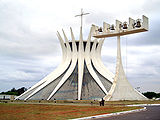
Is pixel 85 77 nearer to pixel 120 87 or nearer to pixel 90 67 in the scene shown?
pixel 90 67

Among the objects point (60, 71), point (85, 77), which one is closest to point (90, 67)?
point (85, 77)

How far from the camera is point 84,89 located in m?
35.2

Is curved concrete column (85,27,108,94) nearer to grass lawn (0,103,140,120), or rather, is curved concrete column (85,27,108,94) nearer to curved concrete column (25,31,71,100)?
curved concrete column (25,31,71,100)

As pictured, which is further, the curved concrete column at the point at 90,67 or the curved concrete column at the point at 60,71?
the curved concrete column at the point at 60,71

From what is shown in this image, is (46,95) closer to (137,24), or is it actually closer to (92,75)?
(92,75)

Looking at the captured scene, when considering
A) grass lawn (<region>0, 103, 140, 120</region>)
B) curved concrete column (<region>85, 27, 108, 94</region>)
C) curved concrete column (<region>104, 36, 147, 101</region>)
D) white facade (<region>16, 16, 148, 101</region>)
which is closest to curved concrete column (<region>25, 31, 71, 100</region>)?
white facade (<region>16, 16, 148, 101</region>)

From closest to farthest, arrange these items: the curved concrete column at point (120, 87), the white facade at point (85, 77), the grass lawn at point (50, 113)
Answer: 1. the grass lawn at point (50, 113)
2. the curved concrete column at point (120, 87)
3. the white facade at point (85, 77)

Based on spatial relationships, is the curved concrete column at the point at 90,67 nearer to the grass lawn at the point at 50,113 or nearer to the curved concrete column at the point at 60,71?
the curved concrete column at the point at 60,71

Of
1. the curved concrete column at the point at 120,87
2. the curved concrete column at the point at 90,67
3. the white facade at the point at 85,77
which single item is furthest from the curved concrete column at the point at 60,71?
the curved concrete column at the point at 120,87

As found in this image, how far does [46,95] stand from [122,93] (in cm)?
1212

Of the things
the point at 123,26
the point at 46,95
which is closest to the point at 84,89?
the point at 46,95

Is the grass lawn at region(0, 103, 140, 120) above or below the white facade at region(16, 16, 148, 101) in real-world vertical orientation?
below

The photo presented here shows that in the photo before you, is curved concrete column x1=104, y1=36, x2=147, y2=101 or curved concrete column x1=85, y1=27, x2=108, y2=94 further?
curved concrete column x1=85, y1=27, x2=108, y2=94

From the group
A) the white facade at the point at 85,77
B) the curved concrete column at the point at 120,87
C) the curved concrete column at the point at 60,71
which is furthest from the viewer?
the curved concrete column at the point at 60,71
